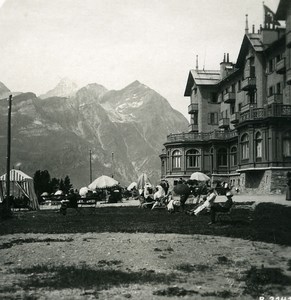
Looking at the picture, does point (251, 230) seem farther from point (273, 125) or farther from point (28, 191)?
point (28, 191)

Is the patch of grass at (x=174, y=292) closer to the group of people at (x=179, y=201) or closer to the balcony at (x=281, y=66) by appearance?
the group of people at (x=179, y=201)

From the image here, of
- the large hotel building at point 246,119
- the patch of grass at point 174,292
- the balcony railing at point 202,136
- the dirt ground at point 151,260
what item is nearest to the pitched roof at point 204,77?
the large hotel building at point 246,119

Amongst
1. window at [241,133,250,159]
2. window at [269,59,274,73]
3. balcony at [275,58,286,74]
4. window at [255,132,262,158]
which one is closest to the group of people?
window at [255,132,262,158]

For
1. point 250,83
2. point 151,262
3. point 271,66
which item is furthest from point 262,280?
point 250,83

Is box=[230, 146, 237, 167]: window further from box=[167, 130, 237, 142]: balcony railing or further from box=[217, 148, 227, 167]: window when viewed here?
box=[217, 148, 227, 167]: window

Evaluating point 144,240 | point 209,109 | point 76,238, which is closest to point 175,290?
point 144,240

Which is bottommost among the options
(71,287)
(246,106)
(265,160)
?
(71,287)
